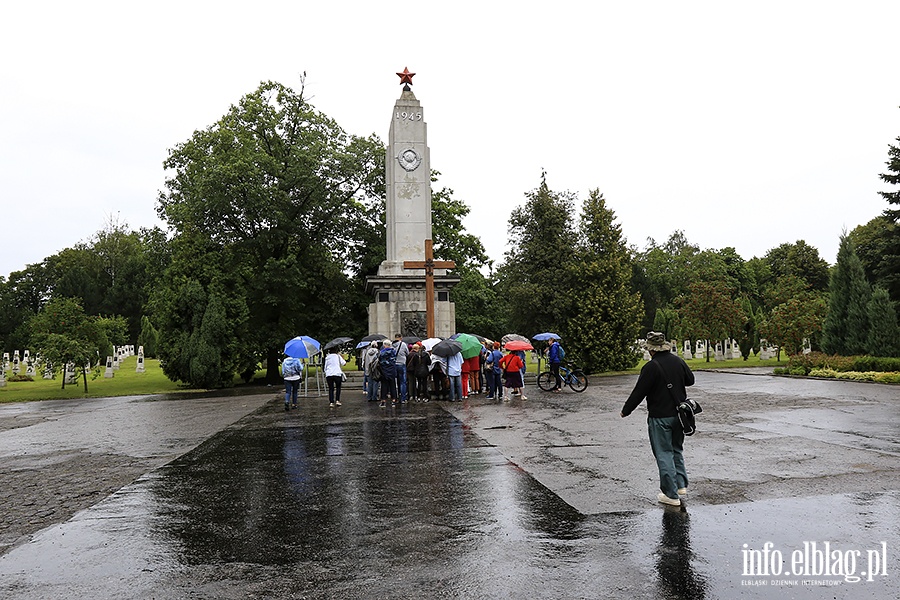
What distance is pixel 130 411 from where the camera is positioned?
764 inches

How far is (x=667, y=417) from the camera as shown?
6.78m

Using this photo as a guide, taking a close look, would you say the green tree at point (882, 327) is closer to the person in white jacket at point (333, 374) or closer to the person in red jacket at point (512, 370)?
the person in red jacket at point (512, 370)

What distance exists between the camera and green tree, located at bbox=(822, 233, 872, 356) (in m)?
27.8

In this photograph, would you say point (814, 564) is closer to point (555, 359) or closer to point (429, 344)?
point (429, 344)

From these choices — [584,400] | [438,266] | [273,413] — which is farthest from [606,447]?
[438,266]

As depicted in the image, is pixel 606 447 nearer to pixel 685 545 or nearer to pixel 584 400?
pixel 685 545

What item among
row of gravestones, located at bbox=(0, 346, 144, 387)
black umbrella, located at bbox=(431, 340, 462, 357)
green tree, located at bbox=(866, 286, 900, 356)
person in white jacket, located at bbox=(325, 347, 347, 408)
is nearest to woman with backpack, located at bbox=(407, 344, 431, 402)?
black umbrella, located at bbox=(431, 340, 462, 357)

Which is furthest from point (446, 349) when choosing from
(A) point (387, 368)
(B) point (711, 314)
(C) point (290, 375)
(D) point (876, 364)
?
(B) point (711, 314)

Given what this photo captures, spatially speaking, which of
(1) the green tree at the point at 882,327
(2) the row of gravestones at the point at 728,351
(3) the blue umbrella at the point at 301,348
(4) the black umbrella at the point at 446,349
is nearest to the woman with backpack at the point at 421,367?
(4) the black umbrella at the point at 446,349

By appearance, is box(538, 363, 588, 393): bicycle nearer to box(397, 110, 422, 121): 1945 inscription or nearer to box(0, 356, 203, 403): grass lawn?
box(397, 110, 422, 121): 1945 inscription

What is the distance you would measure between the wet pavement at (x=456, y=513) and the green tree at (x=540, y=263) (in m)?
23.7

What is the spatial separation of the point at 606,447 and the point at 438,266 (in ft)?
43.1

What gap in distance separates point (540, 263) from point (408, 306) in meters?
16.0

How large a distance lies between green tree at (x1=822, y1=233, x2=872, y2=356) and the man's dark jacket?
2498 cm
